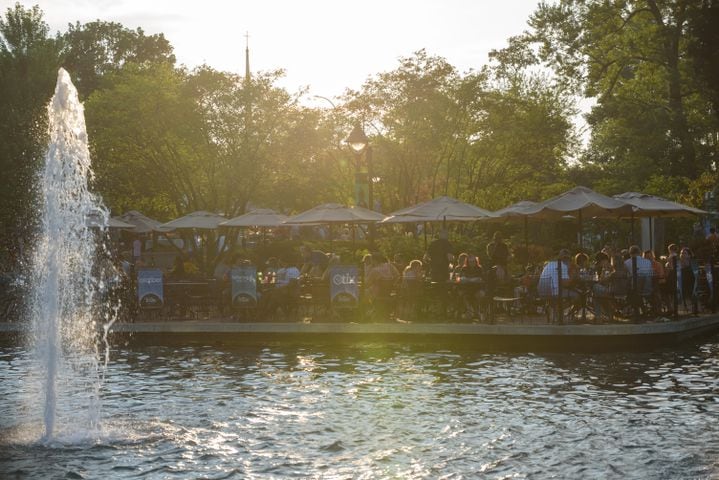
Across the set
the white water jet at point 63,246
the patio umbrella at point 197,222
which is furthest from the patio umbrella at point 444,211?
the white water jet at point 63,246

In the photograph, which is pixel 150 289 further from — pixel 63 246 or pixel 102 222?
pixel 102 222

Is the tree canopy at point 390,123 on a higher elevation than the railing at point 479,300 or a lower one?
higher

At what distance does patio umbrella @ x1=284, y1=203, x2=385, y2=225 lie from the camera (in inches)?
960

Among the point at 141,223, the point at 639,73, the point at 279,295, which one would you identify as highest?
the point at 639,73

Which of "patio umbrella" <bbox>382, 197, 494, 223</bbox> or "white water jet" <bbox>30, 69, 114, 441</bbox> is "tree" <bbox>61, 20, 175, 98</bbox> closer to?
"patio umbrella" <bbox>382, 197, 494, 223</bbox>

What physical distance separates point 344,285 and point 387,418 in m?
8.87

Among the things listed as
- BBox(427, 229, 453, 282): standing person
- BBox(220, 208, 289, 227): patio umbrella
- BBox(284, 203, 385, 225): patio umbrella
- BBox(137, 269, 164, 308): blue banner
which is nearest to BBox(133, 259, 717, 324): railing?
BBox(137, 269, 164, 308): blue banner

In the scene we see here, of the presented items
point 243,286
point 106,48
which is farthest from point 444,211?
point 106,48

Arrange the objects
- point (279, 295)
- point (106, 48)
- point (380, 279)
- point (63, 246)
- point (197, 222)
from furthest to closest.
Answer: point (106, 48), point (197, 222), point (279, 295), point (380, 279), point (63, 246)

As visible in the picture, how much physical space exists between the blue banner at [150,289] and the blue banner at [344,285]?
397 centimetres

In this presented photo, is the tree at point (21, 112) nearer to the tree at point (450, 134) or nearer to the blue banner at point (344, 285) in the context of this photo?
the tree at point (450, 134)

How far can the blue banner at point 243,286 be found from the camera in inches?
865

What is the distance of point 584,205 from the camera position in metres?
22.6

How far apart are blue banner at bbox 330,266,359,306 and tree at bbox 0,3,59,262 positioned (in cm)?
1619
